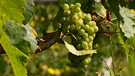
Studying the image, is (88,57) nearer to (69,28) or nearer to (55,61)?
(69,28)

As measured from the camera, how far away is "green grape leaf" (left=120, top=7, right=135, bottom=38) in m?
1.61

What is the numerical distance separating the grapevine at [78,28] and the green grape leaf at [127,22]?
12cm

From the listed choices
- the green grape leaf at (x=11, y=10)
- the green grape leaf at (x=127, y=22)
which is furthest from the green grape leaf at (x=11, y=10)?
the green grape leaf at (x=127, y=22)

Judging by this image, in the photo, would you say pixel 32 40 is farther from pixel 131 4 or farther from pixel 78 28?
pixel 131 4

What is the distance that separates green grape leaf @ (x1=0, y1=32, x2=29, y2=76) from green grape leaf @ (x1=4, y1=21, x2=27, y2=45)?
0.18ft

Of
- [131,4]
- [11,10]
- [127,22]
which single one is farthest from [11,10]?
[131,4]

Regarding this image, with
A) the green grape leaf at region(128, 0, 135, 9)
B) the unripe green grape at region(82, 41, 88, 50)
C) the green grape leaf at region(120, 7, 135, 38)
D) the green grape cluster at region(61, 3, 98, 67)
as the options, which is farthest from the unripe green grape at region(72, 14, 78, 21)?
the green grape leaf at region(128, 0, 135, 9)

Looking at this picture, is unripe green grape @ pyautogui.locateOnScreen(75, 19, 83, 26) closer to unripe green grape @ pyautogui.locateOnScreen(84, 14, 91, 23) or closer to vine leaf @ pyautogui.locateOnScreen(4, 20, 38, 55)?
unripe green grape @ pyautogui.locateOnScreen(84, 14, 91, 23)

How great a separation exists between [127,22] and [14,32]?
1.94 feet

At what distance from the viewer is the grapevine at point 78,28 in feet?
4.74

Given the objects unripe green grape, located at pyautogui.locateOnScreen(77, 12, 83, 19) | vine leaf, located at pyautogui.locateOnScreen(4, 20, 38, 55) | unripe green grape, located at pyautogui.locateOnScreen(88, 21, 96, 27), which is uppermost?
vine leaf, located at pyautogui.locateOnScreen(4, 20, 38, 55)

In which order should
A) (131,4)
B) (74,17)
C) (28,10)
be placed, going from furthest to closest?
1. (131,4)
2. (74,17)
3. (28,10)

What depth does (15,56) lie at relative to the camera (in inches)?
44.0

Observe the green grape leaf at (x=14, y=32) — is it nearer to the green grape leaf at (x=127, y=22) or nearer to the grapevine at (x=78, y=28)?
the grapevine at (x=78, y=28)
